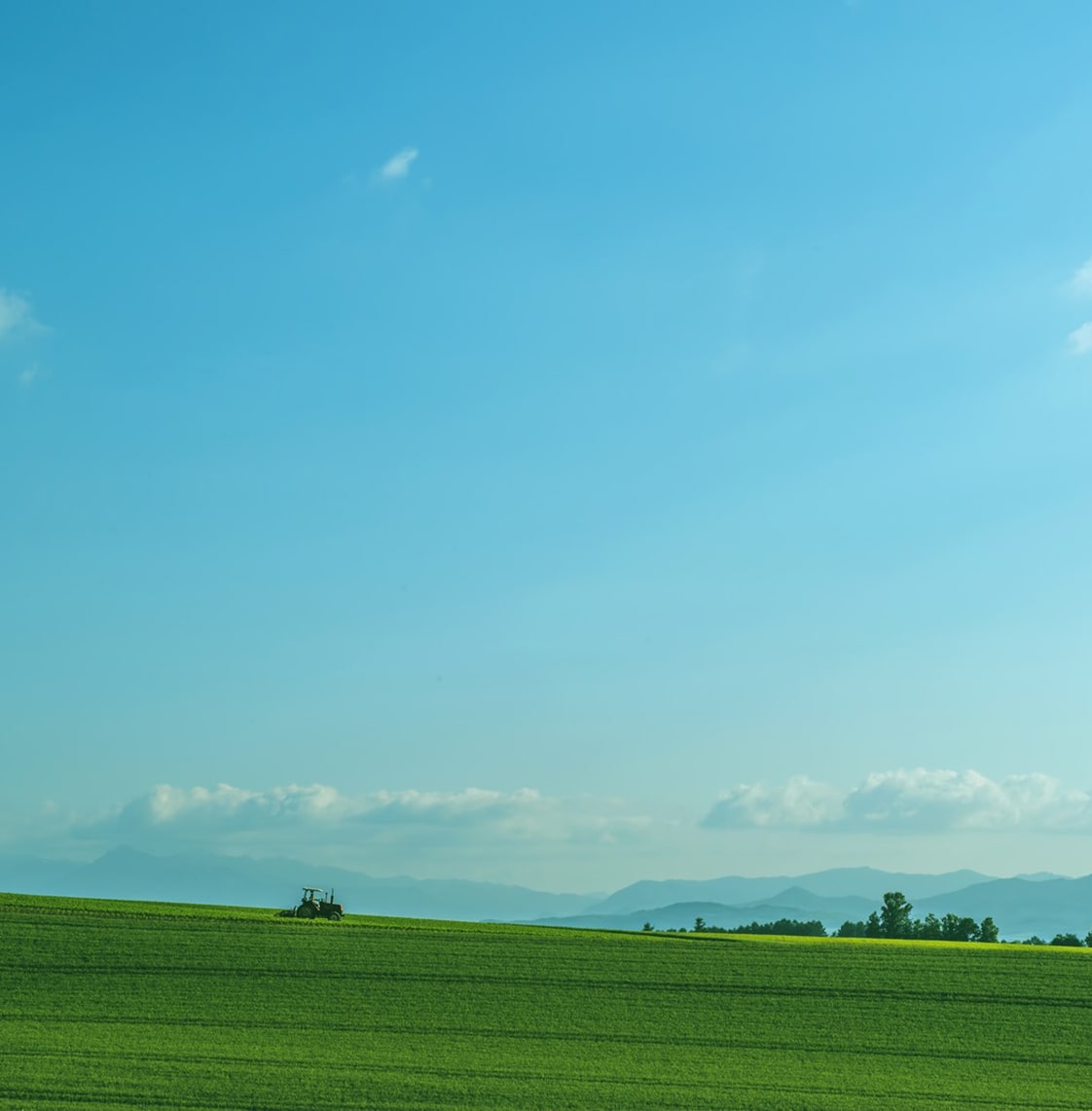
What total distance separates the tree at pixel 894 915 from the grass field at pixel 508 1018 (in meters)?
40.4

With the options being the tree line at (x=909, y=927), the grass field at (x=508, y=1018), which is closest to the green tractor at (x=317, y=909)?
the grass field at (x=508, y=1018)

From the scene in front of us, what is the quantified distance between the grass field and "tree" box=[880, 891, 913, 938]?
133ft

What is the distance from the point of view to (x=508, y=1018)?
3534cm

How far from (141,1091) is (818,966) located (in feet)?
90.2

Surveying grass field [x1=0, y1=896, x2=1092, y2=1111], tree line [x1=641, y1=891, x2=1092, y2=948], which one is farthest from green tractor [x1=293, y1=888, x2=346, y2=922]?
tree line [x1=641, y1=891, x2=1092, y2=948]

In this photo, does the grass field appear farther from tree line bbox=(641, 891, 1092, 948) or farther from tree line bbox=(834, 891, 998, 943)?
tree line bbox=(834, 891, 998, 943)

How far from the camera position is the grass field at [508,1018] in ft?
87.8

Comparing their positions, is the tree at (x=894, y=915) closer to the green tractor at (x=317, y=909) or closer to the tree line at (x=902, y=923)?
the tree line at (x=902, y=923)

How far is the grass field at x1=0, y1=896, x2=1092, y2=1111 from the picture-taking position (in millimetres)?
26766

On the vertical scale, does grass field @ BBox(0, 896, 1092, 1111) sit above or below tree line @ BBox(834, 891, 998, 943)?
above

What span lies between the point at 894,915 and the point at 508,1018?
212 feet

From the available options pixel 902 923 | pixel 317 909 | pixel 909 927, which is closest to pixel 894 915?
pixel 902 923

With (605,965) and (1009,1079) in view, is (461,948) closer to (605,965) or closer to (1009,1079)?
(605,965)

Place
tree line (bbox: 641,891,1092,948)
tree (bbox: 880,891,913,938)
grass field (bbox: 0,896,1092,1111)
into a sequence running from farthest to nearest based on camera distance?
tree (bbox: 880,891,913,938)
tree line (bbox: 641,891,1092,948)
grass field (bbox: 0,896,1092,1111)
